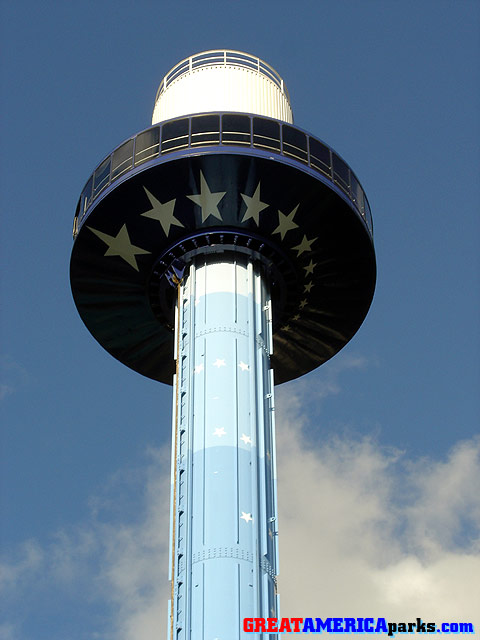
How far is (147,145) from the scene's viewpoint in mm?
35344

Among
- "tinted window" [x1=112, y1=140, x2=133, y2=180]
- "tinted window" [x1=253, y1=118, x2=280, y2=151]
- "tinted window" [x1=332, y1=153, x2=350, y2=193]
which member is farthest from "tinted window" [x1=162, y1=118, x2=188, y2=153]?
"tinted window" [x1=332, y1=153, x2=350, y2=193]

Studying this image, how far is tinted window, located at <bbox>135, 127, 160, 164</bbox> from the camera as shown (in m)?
35.0

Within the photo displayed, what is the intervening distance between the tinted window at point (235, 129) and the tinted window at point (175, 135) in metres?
1.36

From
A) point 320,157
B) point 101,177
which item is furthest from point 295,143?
point 101,177

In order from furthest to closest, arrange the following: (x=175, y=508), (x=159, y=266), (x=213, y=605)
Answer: (x=159, y=266)
(x=175, y=508)
(x=213, y=605)

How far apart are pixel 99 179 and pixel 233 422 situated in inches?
399

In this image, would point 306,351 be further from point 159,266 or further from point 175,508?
point 175,508

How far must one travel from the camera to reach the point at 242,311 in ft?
118

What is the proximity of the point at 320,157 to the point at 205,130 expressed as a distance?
13.8 feet

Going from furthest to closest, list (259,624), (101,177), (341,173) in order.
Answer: (341,173) → (101,177) → (259,624)

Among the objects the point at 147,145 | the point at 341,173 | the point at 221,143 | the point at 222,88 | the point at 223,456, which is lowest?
the point at 223,456

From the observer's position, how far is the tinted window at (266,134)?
3503cm

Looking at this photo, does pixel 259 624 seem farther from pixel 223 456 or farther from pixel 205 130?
pixel 205 130

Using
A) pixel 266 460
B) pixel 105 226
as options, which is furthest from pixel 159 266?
pixel 266 460
